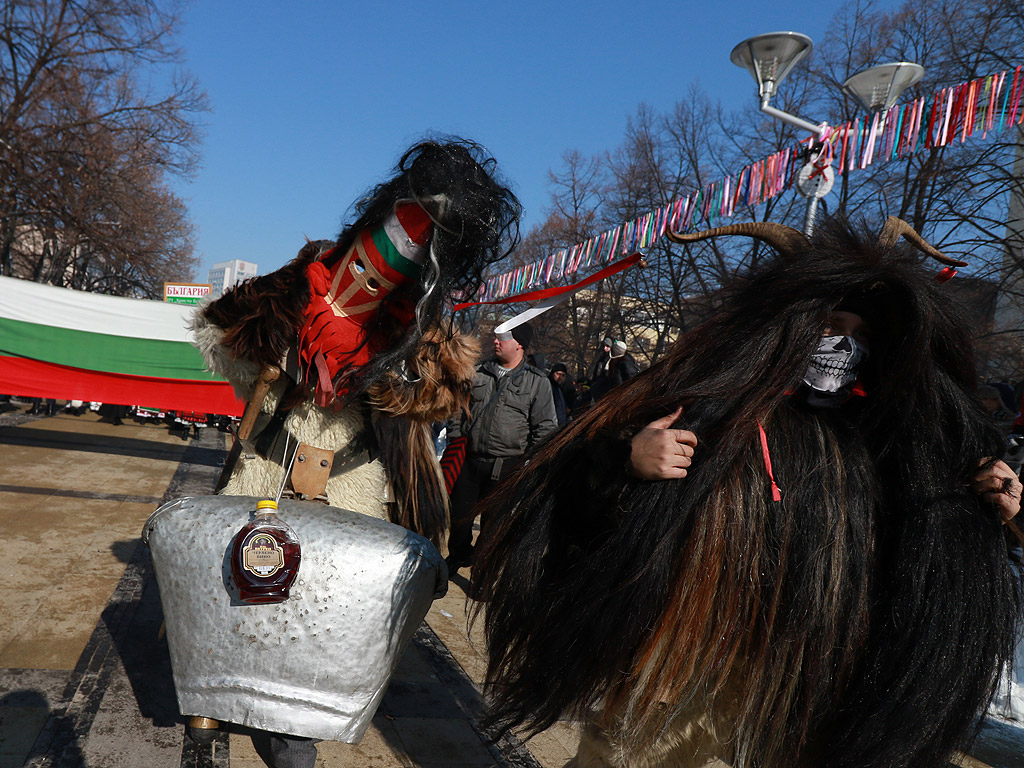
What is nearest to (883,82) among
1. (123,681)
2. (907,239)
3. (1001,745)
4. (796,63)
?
(796,63)

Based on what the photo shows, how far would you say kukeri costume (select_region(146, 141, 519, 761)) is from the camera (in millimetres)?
1631

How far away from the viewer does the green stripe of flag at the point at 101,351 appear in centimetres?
742

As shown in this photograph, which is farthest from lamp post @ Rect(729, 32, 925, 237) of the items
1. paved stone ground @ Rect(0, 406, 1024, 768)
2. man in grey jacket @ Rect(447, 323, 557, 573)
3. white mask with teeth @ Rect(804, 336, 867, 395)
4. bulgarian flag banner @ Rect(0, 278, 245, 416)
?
bulgarian flag banner @ Rect(0, 278, 245, 416)

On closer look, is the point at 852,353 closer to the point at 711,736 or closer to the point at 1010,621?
the point at 1010,621

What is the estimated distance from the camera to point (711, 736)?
1.65m

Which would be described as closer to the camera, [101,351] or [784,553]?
[784,553]

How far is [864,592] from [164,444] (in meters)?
10.7

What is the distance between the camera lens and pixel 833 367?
66.5 inches

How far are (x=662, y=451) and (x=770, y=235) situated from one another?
707 mm

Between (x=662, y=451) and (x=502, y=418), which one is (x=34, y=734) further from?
(x=502, y=418)

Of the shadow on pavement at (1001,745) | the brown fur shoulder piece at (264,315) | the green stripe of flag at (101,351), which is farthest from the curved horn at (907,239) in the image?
the green stripe of flag at (101,351)

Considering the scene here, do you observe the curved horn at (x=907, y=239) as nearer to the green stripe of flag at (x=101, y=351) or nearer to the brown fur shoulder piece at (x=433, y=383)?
the brown fur shoulder piece at (x=433, y=383)

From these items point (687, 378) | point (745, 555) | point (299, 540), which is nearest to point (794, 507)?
point (745, 555)

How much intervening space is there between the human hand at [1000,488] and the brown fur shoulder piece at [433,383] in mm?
1443
